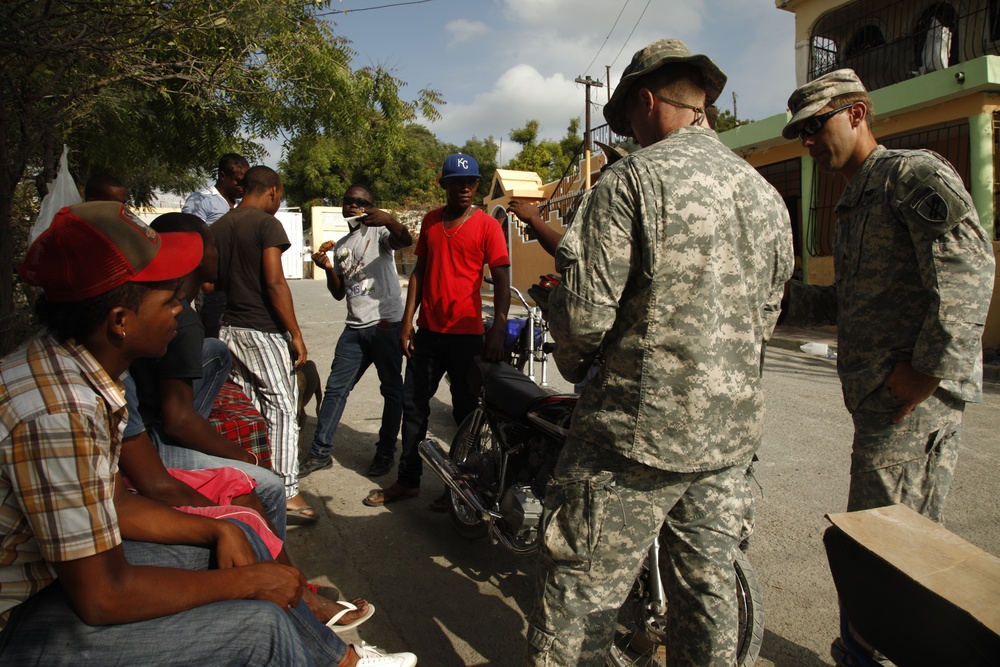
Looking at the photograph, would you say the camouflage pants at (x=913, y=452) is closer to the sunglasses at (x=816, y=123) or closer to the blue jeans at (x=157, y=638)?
the sunglasses at (x=816, y=123)

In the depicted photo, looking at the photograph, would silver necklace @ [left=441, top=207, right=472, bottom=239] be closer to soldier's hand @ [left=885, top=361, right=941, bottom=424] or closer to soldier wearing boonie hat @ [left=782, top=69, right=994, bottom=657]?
Answer: soldier wearing boonie hat @ [left=782, top=69, right=994, bottom=657]

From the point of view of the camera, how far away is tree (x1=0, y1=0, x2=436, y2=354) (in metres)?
4.34

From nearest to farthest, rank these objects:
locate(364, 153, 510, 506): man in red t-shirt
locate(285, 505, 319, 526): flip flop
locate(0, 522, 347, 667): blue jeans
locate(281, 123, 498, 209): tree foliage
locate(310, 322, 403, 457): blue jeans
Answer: locate(0, 522, 347, 667): blue jeans → locate(285, 505, 319, 526): flip flop → locate(364, 153, 510, 506): man in red t-shirt → locate(310, 322, 403, 457): blue jeans → locate(281, 123, 498, 209): tree foliage

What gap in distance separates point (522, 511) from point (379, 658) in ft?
2.49

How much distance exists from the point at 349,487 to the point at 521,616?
1738mm

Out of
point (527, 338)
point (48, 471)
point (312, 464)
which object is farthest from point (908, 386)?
point (312, 464)

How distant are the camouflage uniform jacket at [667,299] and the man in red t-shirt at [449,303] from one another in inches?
77.2

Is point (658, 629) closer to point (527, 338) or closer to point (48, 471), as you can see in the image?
point (48, 471)

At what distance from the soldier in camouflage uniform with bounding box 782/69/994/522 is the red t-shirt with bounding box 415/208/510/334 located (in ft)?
6.09

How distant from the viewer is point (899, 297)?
207 cm

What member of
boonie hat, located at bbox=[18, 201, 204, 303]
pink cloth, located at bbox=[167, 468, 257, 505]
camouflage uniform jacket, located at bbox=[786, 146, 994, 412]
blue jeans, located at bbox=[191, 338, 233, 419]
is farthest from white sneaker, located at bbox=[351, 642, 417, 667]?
camouflage uniform jacket, located at bbox=[786, 146, 994, 412]

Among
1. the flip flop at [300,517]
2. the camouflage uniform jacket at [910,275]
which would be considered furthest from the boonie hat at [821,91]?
the flip flop at [300,517]

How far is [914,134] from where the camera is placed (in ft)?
31.1

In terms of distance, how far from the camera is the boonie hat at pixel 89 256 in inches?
58.5
